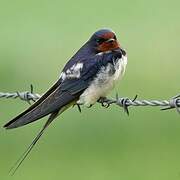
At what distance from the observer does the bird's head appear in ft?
17.5

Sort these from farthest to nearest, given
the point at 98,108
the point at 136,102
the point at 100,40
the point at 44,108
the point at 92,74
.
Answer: the point at 98,108, the point at 100,40, the point at 92,74, the point at 44,108, the point at 136,102

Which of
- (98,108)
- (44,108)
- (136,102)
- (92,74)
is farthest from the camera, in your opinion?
(98,108)

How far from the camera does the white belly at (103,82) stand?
5262 millimetres

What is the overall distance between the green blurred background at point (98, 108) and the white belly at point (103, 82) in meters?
1.18

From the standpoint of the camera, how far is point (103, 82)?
17.4ft

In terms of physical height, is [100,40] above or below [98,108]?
above

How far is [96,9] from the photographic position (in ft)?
53.4

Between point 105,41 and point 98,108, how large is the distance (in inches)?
116

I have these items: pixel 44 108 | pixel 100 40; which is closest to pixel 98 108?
pixel 100 40

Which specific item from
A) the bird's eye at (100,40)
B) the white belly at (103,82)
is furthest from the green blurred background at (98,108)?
the bird's eye at (100,40)

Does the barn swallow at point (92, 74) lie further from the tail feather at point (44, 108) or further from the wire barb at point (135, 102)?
the wire barb at point (135, 102)

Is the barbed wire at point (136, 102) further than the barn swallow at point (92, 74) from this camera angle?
No

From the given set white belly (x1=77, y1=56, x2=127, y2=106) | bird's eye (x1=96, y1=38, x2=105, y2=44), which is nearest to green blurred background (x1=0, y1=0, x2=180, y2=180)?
white belly (x1=77, y1=56, x2=127, y2=106)

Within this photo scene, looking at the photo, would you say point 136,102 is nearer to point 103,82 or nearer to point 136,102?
point 136,102
